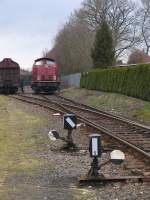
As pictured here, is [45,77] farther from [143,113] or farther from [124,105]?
[143,113]

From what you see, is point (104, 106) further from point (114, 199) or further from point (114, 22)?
point (114, 22)

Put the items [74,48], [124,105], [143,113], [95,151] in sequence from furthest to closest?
[74,48], [124,105], [143,113], [95,151]

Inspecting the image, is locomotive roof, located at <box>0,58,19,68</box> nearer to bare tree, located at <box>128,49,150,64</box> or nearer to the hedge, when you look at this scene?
the hedge

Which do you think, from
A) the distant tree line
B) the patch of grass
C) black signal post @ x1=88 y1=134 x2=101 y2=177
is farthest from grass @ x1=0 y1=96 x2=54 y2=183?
the distant tree line

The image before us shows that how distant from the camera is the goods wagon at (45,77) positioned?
156ft

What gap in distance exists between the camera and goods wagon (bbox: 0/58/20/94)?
161 feet

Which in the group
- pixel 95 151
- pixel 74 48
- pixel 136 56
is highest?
pixel 74 48

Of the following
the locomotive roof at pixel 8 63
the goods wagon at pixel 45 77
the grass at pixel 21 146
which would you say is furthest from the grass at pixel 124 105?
the locomotive roof at pixel 8 63

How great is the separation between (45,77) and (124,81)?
14071mm

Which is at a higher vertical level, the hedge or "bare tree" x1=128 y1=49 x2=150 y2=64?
"bare tree" x1=128 y1=49 x2=150 y2=64

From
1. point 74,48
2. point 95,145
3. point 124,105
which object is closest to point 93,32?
point 74,48

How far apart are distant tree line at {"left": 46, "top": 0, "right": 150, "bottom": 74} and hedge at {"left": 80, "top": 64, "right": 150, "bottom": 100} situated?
26.5 m

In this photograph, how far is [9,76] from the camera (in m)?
49.5

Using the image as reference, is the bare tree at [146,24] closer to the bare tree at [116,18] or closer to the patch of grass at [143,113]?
the bare tree at [116,18]
